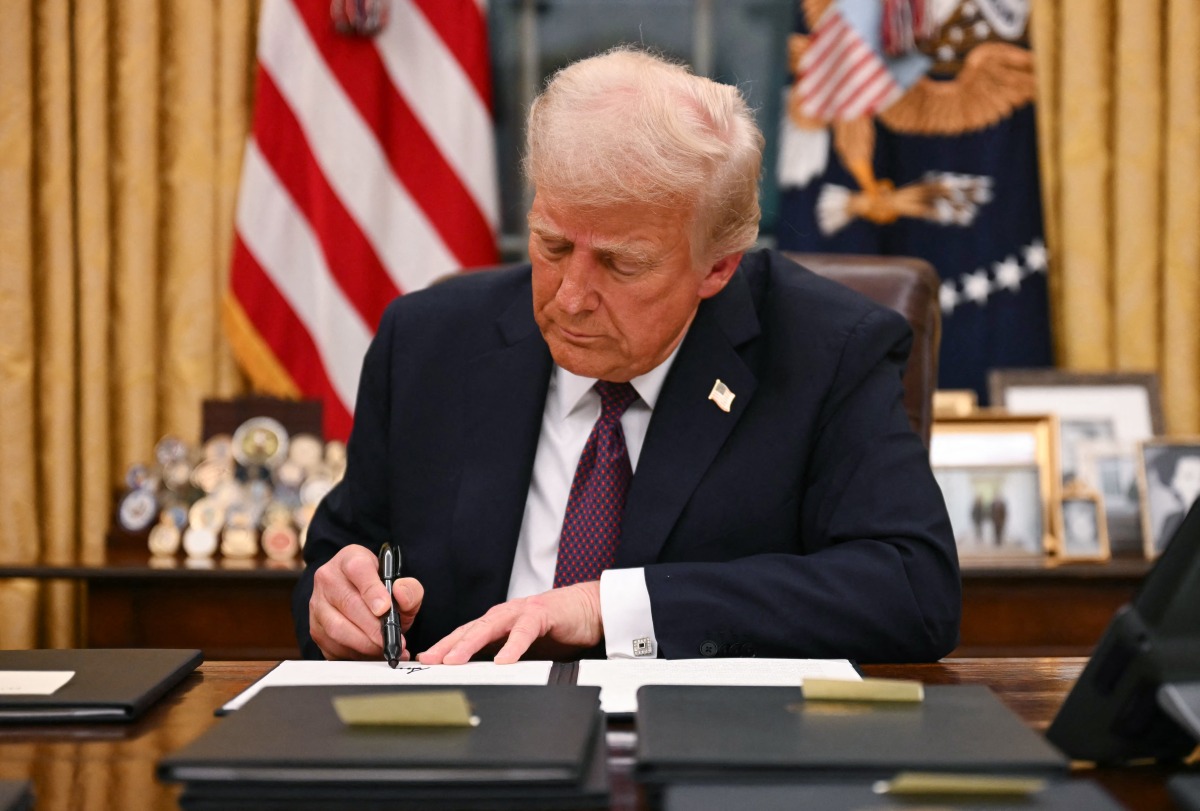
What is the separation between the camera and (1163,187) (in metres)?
3.29

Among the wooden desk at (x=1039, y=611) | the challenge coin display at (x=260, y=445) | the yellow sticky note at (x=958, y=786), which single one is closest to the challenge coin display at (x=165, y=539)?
the challenge coin display at (x=260, y=445)

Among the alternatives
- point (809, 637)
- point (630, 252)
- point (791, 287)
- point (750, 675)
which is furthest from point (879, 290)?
point (750, 675)

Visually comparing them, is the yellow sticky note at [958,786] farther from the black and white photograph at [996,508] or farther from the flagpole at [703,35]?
the flagpole at [703,35]

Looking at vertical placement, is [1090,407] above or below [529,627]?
above

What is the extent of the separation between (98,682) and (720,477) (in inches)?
35.3

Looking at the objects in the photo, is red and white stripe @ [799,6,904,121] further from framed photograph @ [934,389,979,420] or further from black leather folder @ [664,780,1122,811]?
black leather folder @ [664,780,1122,811]

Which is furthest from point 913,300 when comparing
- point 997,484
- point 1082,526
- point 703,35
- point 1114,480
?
point 703,35

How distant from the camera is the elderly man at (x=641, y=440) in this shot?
5.09 feet

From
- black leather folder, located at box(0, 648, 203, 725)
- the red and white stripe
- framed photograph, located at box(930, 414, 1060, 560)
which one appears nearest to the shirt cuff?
black leather folder, located at box(0, 648, 203, 725)

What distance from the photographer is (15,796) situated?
0.83 m

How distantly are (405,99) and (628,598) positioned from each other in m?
2.24

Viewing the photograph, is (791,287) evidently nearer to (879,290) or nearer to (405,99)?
(879,290)

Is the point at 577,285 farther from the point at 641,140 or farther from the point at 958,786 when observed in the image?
the point at 958,786

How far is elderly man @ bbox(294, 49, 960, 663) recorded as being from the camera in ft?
5.09
